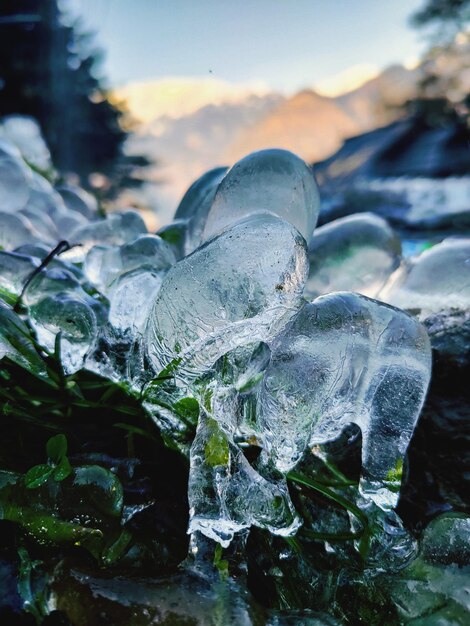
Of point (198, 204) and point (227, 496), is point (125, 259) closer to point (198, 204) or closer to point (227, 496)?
point (198, 204)

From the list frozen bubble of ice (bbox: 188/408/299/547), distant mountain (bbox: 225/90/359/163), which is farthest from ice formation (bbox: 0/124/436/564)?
distant mountain (bbox: 225/90/359/163)

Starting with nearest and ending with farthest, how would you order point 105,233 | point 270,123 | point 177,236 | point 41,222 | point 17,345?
point 17,345 → point 177,236 → point 105,233 → point 41,222 → point 270,123

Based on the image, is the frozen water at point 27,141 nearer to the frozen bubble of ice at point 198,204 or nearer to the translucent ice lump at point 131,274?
the frozen bubble of ice at point 198,204

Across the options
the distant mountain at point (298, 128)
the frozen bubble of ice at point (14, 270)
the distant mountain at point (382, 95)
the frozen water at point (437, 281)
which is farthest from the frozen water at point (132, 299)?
the distant mountain at point (382, 95)

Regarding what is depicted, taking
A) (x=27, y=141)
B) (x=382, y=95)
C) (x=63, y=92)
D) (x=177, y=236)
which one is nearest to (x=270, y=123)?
(x=382, y=95)

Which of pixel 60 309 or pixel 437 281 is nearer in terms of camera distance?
pixel 60 309

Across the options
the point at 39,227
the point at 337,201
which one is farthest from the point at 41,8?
the point at 39,227

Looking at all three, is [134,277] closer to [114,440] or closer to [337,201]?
[114,440]

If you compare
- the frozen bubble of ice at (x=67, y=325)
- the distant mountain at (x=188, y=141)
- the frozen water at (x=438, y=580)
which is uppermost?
the frozen bubble of ice at (x=67, y=325)
